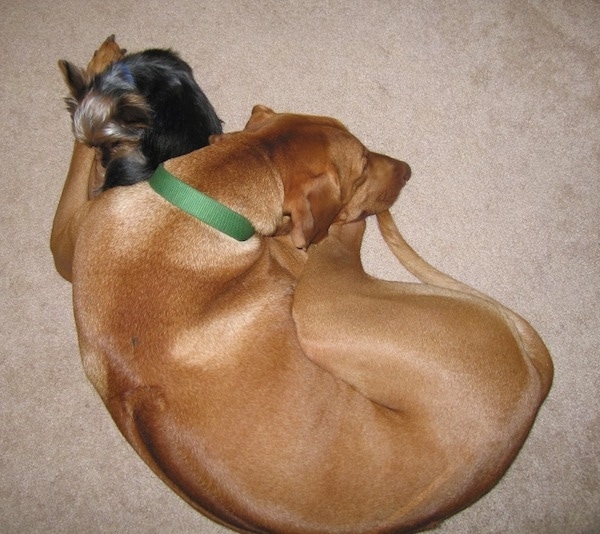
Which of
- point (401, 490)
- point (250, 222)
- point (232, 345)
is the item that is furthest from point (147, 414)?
point (401, 490)

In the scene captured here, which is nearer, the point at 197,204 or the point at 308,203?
the point at 197,204

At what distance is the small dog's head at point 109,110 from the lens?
7.06ft

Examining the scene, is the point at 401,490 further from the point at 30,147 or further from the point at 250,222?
the point at 30,147

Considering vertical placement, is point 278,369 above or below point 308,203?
below

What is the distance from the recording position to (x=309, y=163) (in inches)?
77.5

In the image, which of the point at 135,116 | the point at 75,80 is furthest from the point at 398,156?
the point at 75,80

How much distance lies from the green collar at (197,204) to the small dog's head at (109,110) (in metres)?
0.51

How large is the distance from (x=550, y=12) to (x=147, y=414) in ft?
10.9

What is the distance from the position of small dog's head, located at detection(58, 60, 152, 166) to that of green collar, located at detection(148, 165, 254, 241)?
51 centimetres

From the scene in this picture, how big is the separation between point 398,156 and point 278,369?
62.9 inches

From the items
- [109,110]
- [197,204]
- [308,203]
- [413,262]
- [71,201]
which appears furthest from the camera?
[413,262]

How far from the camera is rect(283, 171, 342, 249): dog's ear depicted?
194 centimetres

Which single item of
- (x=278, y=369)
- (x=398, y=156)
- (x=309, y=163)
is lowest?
(x=278, y=369)

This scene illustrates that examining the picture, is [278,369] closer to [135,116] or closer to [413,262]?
[413,262]
